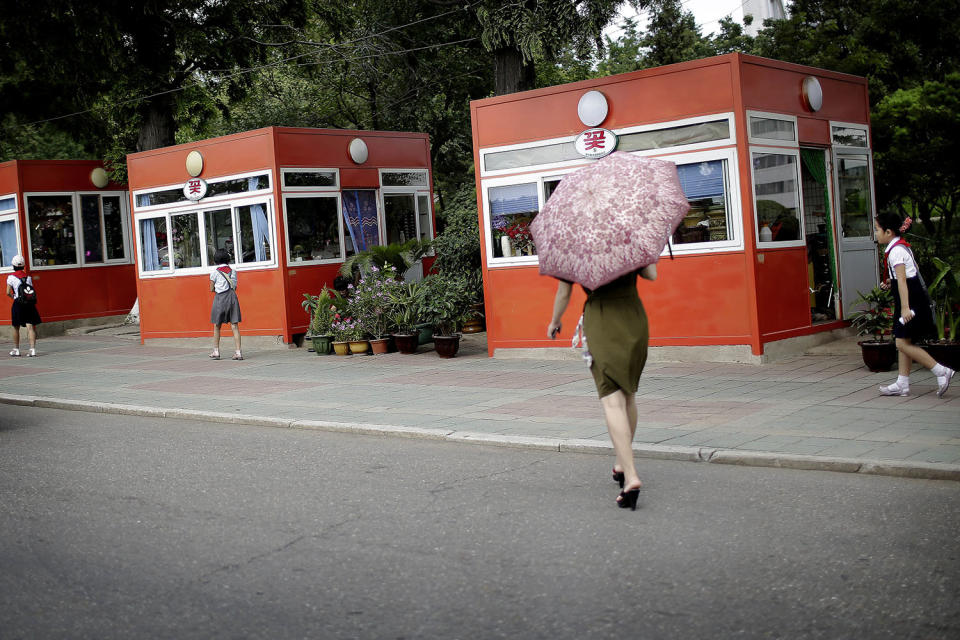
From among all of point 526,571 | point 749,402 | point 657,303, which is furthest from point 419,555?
point 657,303

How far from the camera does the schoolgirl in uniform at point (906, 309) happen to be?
8.93 m

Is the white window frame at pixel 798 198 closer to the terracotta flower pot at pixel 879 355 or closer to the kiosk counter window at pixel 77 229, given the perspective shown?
the terracotta flower pot at pixel 879 355

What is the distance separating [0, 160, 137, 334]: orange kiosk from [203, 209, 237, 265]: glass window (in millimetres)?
7506

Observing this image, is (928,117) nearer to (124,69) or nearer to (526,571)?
(124,69)

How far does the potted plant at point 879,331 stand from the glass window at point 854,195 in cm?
277

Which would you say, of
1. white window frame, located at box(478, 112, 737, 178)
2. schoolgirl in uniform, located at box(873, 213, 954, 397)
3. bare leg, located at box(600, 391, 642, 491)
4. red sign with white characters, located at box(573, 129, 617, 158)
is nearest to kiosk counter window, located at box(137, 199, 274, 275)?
white window frame, located at box(478, 112, 737, 178)

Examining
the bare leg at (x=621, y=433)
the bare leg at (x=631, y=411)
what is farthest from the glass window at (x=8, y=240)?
the bare leg at (x=621, y=433)

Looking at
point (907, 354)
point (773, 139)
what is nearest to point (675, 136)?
point (773, 139)

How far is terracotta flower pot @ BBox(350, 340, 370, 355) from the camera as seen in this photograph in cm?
1587

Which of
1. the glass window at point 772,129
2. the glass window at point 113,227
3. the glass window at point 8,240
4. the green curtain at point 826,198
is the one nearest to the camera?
the glass window at point 772,129

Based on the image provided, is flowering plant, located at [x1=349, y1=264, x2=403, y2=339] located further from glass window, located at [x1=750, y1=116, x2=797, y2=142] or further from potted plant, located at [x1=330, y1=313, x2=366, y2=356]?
glass window, located at [x1=750, y1=116, x2=797, y2=142]

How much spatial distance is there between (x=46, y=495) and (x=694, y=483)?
14.8 feet

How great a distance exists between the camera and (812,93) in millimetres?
13156

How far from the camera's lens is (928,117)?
856 inches
